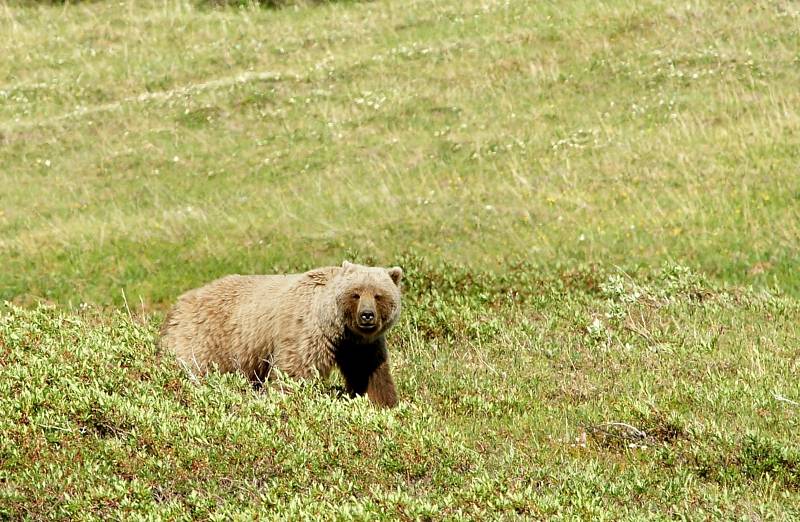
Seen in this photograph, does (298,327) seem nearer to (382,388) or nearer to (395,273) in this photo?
(382,388)

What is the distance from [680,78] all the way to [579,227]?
354 inches

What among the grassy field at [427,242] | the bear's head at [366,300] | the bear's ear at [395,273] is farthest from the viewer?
the bear's ear at [395,273]

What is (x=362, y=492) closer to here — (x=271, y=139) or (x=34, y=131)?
(x=271, y=139)

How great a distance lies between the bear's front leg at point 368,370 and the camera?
9450 millimetres

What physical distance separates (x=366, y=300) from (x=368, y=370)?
80 cm

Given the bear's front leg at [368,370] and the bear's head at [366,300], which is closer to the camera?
the bear's head at [366,300]

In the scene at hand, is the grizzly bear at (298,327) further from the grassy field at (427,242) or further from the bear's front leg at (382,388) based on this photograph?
the grassy field at (427,242)

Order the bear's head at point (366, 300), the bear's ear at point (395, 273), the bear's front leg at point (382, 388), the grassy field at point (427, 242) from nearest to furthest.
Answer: the grassy field at point (427, 242), the bear's head at point (366, 300), the bear's front leg at point (382, 388), the bear's ear at point (395, 273)

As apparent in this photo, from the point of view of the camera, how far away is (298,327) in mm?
9609

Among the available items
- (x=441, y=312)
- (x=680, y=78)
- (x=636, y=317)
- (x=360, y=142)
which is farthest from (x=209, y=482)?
(x=680, y=78)

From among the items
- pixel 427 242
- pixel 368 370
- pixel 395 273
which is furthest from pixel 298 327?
pixel 427 242

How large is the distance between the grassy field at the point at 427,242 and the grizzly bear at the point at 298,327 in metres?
0.45

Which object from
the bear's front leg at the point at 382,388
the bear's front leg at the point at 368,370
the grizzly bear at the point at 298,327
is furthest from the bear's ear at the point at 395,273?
the bear's front leg at the point at 382,388

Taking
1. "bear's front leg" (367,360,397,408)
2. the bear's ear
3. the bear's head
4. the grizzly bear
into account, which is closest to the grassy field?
"bear's front leg" (367,360,397,408)
